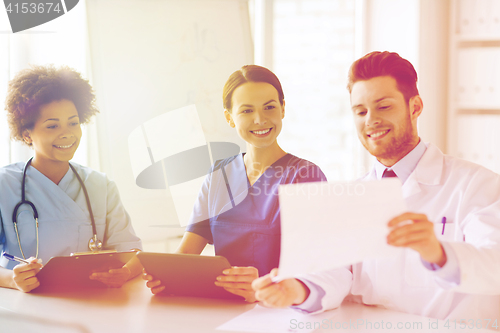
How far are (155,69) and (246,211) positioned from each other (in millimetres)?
987

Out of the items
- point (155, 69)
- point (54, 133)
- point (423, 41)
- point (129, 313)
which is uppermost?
point (423, 41)

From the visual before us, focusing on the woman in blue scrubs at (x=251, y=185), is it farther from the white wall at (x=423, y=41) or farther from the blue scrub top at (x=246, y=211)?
the white wall at (x=423, y=41)

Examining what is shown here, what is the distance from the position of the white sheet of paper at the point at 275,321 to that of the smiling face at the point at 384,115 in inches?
18.3

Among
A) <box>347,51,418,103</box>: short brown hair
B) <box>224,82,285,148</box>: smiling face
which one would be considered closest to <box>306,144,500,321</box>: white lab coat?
<box>347,51,418,103</box>: short brown hair

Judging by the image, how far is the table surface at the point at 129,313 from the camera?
2.97ft

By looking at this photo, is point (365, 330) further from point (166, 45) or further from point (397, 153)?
point (166, 45)

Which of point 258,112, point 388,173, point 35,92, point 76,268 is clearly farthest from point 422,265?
point 35,92

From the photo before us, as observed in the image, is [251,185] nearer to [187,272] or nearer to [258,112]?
[258,112]

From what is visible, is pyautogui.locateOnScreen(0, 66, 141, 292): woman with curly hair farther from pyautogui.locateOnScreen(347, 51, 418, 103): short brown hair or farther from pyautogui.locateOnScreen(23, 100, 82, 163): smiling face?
pyautogui.locateOnScreen(347, 51, 418, 103): short brown hair

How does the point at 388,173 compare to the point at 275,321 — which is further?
the point at 388,173

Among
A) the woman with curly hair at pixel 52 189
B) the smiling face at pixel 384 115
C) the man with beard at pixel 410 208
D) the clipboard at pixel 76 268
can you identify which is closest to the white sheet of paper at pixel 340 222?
the man with beard at pixel 410 208

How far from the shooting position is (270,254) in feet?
4.06

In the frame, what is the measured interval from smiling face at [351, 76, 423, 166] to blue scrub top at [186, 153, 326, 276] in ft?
0.71

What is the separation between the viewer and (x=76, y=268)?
1.10 metres
